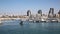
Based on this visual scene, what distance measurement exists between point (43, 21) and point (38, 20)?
48cm

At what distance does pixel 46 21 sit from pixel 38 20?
0.69 meters

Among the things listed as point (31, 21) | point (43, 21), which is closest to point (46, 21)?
point (43, 21)

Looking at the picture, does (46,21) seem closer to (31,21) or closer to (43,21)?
(43,21)

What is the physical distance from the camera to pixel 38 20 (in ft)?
37.4

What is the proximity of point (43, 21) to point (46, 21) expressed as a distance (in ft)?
1.33

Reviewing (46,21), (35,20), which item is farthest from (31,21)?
(46,21)

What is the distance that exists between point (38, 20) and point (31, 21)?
61 centimetres

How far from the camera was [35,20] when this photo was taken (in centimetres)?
1141

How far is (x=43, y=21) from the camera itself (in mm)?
11562

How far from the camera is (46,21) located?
11219 millimetres

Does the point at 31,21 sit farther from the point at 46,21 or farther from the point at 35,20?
the point at 46,21

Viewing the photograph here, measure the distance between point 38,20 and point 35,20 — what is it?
0.25 metres
